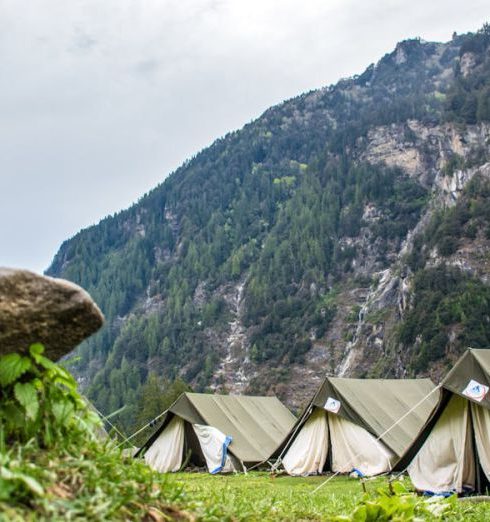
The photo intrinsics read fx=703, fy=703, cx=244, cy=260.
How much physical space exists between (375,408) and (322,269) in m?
118

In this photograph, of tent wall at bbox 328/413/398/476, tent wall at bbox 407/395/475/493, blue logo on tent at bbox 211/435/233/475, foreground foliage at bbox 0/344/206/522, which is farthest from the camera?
blue logo on tent at bbox 211/435/233/475

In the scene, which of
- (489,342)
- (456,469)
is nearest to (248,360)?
(489,342)

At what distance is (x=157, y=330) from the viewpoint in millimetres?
139000

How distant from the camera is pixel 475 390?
12.7 m

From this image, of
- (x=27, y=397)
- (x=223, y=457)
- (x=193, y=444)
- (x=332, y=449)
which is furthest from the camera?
(x=193, y=444)

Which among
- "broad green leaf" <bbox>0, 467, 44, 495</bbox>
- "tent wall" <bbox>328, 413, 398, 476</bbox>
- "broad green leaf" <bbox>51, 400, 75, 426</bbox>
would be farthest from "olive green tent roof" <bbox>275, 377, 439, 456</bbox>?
"broad green leaf" <bbox>0, 467, 44, 495</bbox>

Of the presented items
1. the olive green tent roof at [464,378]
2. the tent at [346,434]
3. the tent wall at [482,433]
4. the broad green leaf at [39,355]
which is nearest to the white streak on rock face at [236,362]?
the tent at [346,434]

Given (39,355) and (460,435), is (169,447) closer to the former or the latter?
(460,435)

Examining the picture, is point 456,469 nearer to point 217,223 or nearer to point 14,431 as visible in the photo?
point 14,431

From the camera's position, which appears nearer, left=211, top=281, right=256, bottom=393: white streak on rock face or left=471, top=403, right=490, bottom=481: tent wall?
left=471, top=403, right=490, bottom=481: tent wall

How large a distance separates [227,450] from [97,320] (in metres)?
20.9

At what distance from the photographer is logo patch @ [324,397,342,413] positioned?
20438 millimetres

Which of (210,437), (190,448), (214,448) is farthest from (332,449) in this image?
(190,448)

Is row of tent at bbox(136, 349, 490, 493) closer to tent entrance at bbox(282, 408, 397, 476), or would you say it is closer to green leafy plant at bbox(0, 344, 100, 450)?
tent entrance at bbox(282, 408, 397, 476)
